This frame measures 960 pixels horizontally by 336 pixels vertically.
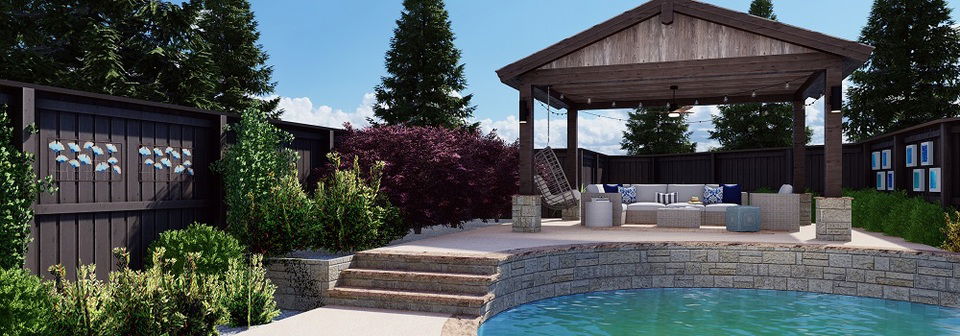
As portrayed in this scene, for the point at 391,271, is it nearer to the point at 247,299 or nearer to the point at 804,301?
the point at 247,299

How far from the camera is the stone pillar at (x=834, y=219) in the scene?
913cm

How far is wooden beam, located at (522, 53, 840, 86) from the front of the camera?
953cm

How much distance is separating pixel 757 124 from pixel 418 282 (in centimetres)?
2413

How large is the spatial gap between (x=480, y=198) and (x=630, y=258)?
338cm

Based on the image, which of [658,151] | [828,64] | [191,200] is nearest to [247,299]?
[191,200]

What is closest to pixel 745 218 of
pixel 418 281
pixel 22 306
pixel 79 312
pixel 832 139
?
pixel 832 139

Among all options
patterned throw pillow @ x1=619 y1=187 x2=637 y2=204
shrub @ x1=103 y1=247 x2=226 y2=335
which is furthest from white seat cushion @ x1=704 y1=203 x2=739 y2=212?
shrub @ x1=103 y1=247 x2=226 y2=335

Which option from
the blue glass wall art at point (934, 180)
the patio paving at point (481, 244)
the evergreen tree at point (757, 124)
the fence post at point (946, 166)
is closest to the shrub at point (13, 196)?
the patio paving at point (481, 244)

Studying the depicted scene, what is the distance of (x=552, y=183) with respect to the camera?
1272cm

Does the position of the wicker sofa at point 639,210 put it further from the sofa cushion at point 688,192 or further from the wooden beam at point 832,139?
the wooden beam at point 832,139

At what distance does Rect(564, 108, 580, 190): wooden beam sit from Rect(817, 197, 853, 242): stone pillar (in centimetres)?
568

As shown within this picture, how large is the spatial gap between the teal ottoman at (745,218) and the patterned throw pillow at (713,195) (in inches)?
83.3

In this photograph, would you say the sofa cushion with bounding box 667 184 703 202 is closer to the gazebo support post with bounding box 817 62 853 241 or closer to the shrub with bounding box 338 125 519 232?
the gazebo support post with bounding box 817 62 853 241

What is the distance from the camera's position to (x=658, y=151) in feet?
97.4
